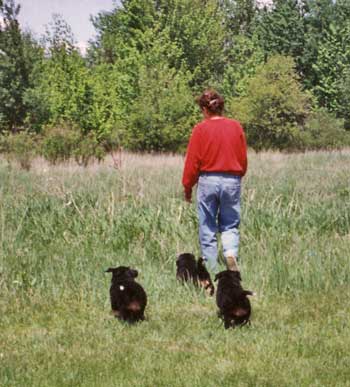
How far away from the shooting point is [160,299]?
5.98 m

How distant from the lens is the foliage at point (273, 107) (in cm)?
3638

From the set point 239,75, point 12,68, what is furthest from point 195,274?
point 239,75

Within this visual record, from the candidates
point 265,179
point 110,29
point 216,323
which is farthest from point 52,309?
point 110,29

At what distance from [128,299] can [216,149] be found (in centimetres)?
189

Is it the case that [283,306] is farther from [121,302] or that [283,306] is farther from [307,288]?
[121,302]

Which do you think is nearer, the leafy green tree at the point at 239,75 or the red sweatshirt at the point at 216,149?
the red sweatshirt at the point at 216,149

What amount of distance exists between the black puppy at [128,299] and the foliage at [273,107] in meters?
31.2

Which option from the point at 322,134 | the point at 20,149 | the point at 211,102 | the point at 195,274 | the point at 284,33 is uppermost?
the point at 284,33

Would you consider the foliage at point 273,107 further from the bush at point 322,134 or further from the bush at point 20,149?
the bush at point 20,149

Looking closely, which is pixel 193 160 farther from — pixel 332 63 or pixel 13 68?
pixel 332 63

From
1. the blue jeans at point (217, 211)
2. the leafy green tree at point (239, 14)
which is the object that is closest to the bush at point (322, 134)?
the leafy green tree at point (239, 14)

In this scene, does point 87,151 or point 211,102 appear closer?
point 211,102

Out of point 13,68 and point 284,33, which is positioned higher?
point 284,33

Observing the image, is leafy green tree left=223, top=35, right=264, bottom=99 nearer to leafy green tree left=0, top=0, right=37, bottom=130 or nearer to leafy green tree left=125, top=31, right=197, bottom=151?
leafy green tree left=125, top=31, right=197, bottom=151
